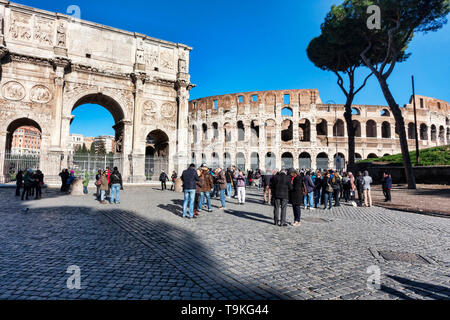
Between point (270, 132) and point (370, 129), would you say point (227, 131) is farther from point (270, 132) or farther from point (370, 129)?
point (370, 129)

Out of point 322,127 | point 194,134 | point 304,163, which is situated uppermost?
point 322,127

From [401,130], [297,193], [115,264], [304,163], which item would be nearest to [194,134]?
[304,163]

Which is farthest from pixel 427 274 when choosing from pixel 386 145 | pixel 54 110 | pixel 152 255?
pixel 386 145

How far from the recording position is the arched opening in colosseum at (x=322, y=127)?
35.1 m

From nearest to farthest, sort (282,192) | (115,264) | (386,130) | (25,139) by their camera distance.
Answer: (115,264)
(282,192)
(386,130)
(25,139)

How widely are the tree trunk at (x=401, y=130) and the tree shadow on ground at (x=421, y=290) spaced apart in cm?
1587

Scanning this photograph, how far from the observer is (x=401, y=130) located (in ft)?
55.0

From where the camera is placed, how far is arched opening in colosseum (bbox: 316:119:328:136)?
35062 mm

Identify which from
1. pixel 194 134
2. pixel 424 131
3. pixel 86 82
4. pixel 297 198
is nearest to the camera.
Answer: pixel 297 198

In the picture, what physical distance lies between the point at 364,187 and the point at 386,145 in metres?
30.8

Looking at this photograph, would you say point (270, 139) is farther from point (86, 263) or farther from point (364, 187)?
point (86, 263)

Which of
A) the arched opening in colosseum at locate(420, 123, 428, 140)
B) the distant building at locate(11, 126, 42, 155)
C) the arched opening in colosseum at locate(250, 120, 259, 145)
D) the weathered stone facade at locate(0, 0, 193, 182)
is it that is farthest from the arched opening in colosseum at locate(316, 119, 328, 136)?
the distant building at locate(11, 126, 42, 155)

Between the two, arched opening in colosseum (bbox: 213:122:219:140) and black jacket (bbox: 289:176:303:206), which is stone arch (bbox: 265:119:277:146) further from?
black jacket (bbox: 289:176:303:206)

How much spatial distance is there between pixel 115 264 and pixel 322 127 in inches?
1424
